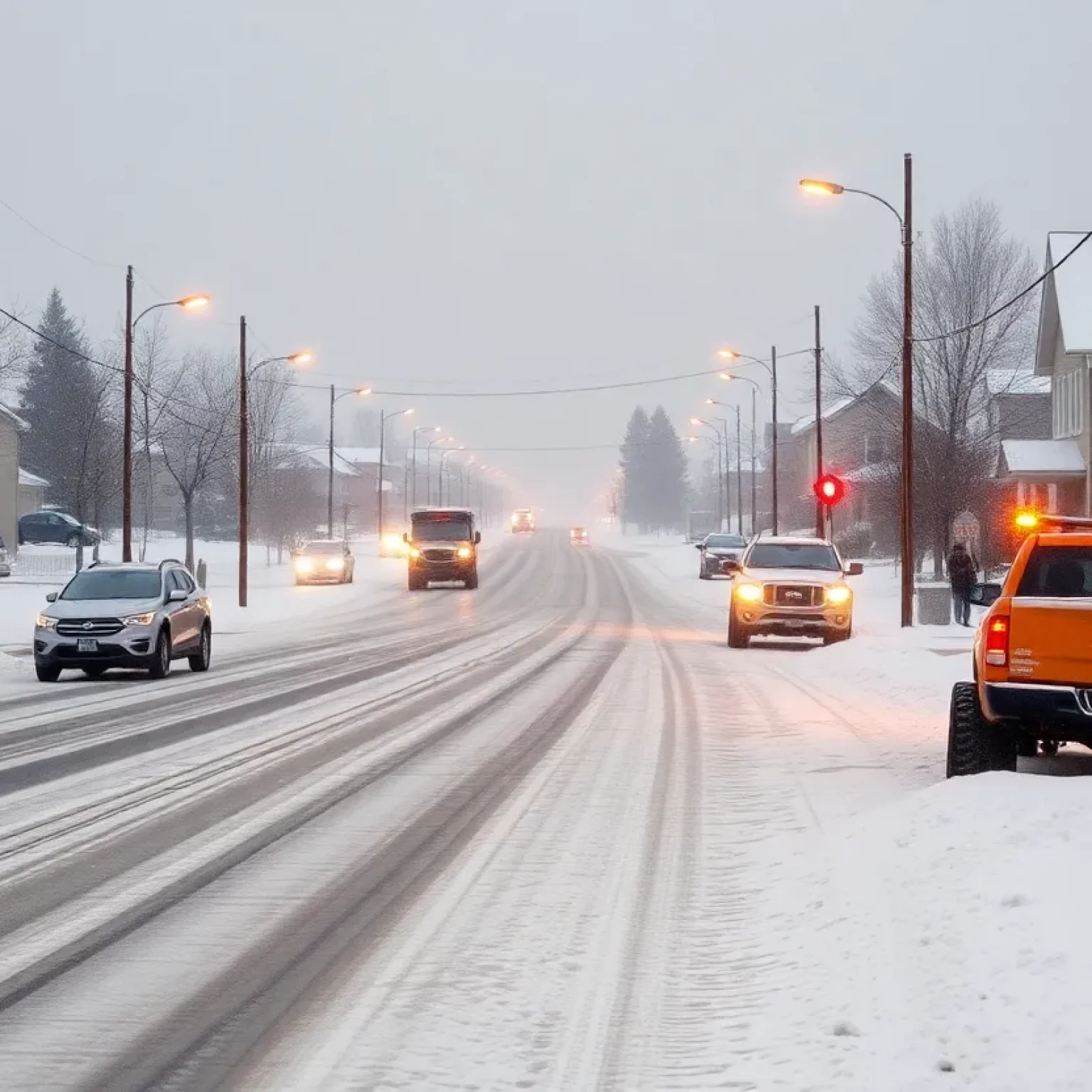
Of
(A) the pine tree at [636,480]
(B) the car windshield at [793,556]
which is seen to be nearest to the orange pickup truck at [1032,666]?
(B) the car windshield at [793,556]

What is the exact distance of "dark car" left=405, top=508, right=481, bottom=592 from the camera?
57125mm

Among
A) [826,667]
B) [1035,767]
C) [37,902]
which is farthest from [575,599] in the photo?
[37,902]

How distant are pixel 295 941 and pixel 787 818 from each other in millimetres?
4058

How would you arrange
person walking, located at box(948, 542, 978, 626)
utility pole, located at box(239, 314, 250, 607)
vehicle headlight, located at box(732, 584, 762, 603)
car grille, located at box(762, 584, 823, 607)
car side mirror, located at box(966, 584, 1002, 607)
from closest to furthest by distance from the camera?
car side mirror, located at box(966, 584, 1002, 607) < car grille, located at box(762, 584, 823, 607) < vehicle headlight, located at box(732, 584, 762, 603) < person walking, located at box(948, 542, 978, 626) < utility pole, located at box(239, 314, 250, 607)

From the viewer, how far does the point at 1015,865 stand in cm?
757

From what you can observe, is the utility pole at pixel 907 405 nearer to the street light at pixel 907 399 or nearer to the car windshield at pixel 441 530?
the street light at pixel 907 399

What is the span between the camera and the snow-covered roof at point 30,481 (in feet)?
269

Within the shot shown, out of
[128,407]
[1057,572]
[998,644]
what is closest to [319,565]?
[128,407]

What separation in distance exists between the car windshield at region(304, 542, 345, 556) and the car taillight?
51273mm

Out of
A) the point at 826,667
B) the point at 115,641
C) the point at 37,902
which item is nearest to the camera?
the point at 37,902

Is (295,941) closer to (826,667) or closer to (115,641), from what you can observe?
(115,641)

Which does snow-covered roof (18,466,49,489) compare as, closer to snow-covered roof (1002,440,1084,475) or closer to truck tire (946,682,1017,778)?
snow-covered roof (1002,440,1084,475)

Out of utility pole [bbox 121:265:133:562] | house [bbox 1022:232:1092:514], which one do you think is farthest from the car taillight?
house [bbox 1022:232:1092:514]

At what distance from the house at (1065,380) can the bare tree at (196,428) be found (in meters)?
27.8
